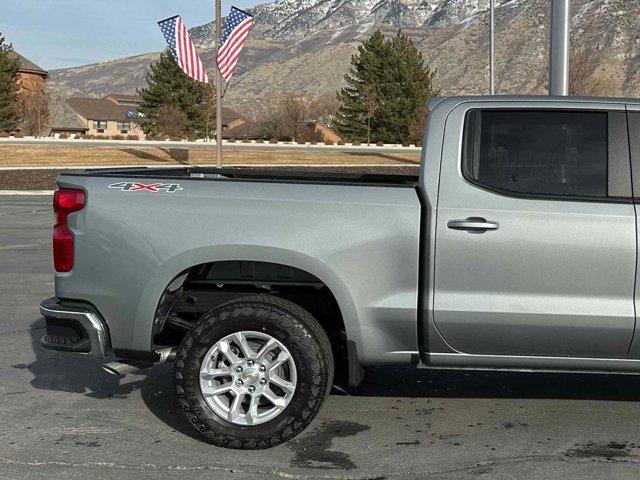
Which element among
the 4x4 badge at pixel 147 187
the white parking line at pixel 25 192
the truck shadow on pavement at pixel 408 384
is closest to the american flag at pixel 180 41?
the white parking line at pixel 25 192

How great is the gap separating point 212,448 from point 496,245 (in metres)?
1.92

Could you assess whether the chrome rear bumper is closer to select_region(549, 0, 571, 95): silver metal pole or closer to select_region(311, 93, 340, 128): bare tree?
select_region(549, 0, 571, 95): silver metal pole

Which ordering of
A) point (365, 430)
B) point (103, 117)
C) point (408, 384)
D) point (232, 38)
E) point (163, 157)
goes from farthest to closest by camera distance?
point (103, 117) < point (163, 157) < point (232, 38) < point (408, 384) < point (365, 430)

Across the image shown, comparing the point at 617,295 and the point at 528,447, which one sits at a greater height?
the point at 617,295

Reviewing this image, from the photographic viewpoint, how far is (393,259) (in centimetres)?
464

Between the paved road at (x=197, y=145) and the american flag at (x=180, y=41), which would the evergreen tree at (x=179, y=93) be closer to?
the paved road at (x=197, y=145)

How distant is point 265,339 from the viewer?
4781mm

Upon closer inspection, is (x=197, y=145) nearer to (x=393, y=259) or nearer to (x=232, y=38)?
(x=232, y=38)

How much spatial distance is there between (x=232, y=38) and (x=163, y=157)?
60.0ft

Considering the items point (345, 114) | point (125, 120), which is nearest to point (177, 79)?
point (345, 114)

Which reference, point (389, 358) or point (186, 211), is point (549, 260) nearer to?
point (389, 358)

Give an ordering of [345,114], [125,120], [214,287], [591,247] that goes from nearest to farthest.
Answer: [591,247]
[214,287]
[345,114]
[125,120]

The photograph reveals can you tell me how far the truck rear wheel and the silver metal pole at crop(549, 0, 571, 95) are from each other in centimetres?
678

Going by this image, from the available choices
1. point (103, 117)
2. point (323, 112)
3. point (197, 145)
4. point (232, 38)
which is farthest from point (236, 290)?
point (103, 117)
